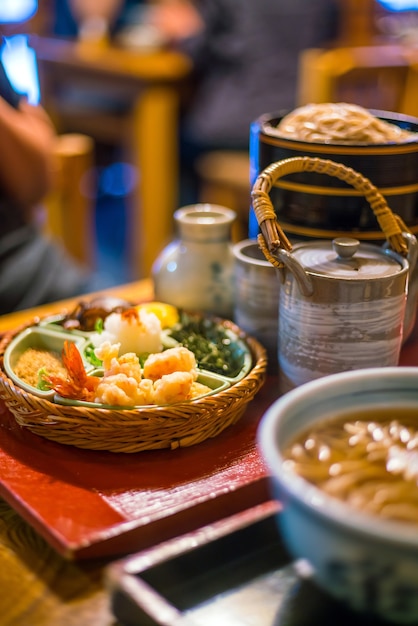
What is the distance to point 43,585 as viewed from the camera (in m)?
0.77

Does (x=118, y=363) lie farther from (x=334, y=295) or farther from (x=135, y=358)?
(x=334, y=295)

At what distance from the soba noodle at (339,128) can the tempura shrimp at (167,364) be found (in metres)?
0.39

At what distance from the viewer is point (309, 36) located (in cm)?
364

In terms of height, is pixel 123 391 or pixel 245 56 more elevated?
pixel 245 56

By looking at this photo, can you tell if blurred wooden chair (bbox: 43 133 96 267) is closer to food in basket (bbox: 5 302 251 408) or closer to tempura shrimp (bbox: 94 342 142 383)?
food in basket (bbox: 5 302 251 408)

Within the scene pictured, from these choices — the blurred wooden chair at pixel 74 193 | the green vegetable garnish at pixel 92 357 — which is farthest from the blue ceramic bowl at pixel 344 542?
the blurred wooden chair at pixel 74 193

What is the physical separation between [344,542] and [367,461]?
138 mm

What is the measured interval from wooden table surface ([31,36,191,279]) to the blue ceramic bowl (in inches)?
133

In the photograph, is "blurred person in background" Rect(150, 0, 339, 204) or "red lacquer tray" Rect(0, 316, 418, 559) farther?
"blurred person in background" Rect(150, 0, 339, 204)

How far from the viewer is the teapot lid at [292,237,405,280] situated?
981 mm

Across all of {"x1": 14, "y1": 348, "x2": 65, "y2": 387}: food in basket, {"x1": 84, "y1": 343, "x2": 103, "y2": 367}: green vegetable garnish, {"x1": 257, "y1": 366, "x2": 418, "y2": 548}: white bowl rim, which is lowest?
{"x1": 14, "y1": 348, "x2": 65, "y2": 387}: food in basket

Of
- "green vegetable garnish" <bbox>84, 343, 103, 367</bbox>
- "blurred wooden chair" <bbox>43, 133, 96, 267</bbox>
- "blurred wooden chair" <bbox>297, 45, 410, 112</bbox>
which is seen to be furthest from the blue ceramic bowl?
"blurred wooden chair" <bbox>297, 45, 410, 112</bbox>

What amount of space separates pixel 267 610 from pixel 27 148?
4.97 ft

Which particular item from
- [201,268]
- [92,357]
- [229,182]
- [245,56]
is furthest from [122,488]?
[245,56]
